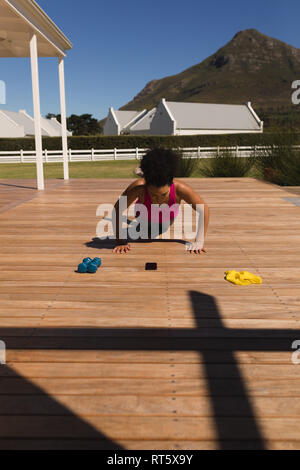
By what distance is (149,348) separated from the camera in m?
1.89

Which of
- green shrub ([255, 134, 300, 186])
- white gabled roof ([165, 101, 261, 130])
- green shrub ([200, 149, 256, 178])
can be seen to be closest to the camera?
green shrub ([255, 134, 300, 186])

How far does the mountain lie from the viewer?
12488 centimetres

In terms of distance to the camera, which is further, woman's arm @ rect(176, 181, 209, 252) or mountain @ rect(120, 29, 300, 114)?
mountain @ rect(120, 29, 300, 114)

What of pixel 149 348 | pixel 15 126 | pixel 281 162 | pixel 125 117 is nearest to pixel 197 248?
pixel 149 348

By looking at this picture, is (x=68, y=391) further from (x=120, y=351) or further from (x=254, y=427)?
(x=254, y=427)

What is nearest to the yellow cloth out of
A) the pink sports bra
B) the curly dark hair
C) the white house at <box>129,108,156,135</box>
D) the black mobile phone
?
the black mobile phone

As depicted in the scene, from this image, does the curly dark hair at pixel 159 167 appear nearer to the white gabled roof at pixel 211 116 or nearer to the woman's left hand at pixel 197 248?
the woman's left hand at pixel 197 248

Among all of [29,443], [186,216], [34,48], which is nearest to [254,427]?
[29,443]

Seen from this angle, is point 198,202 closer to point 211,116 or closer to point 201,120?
point 201,120

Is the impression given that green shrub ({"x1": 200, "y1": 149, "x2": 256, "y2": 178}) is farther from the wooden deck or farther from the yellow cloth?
the yellow cloth

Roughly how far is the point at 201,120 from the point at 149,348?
4344 centimetres

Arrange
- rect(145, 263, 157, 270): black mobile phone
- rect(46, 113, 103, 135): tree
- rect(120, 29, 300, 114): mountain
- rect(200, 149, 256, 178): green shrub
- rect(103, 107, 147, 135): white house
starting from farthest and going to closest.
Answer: rect(120, 29, 300, 114): mountain < rect(46, 113, 103, 135): tree < rect(103, 107, 147, 135): white house < rect(200, 149, 256, 178): green shrub < rect(145, 263, 157, 270): black mobile phone

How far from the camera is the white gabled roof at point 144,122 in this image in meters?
49.4

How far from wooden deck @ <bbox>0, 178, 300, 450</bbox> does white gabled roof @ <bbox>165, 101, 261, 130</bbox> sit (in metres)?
39.5
